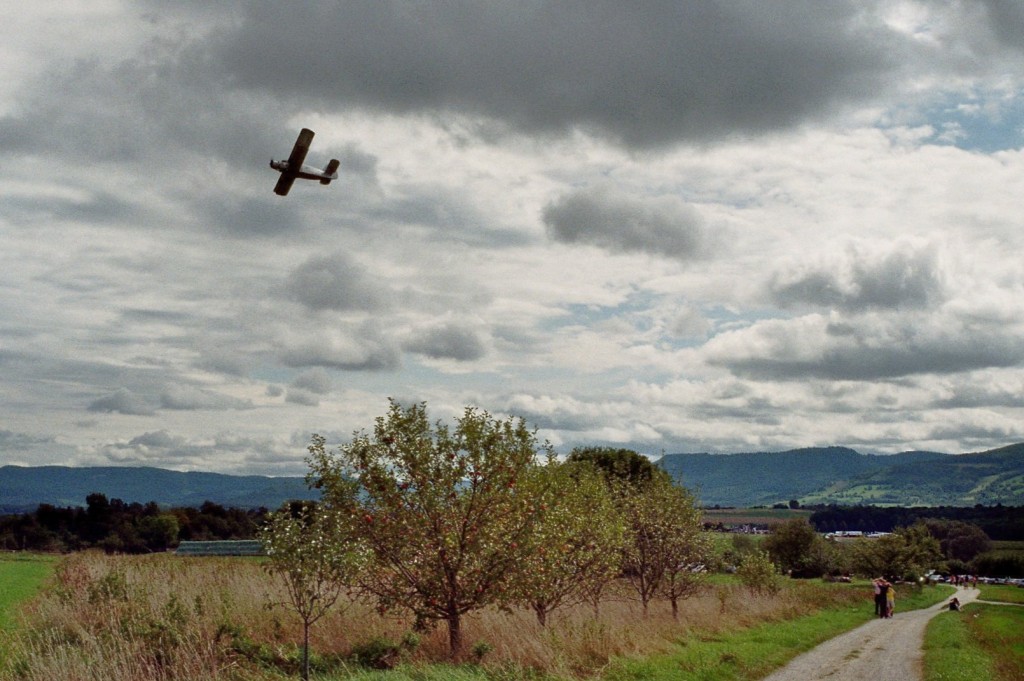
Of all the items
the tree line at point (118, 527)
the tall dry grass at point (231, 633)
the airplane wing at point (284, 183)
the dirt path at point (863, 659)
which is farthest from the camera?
the tree line at point (118, 527)

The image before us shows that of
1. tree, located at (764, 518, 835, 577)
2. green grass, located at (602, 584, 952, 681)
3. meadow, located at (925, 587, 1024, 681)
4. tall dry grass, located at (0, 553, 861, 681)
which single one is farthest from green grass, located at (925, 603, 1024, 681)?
tree, located at (764, 518, 835, 577)

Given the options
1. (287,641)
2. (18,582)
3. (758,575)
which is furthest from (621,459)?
(287,641)

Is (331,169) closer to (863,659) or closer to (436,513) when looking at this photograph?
(436,513)

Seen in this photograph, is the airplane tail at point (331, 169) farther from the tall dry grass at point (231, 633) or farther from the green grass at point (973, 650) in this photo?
the green grass at point (973, 650)

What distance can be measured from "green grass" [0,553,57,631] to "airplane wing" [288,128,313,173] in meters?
20.2

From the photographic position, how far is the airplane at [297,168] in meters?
19.7

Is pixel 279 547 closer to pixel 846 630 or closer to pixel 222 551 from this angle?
pixel 846 630

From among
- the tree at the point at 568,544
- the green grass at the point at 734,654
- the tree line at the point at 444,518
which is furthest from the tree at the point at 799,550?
the tree line at the point at 444,518

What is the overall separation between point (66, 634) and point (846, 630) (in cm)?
3309

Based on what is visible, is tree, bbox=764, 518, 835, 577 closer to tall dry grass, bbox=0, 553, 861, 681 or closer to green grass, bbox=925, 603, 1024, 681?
green grass, bbox=925, 603, 1024, 681

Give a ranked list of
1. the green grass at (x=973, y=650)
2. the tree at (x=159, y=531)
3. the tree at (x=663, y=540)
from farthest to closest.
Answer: the tree at (x=159, y=531)
the tree at (x=663, y=540)
the green grass at (x=973, y=650)

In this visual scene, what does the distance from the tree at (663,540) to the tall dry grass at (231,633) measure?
546 centimetres

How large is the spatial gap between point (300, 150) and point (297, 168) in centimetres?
65

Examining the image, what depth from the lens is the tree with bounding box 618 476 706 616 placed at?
138ft
